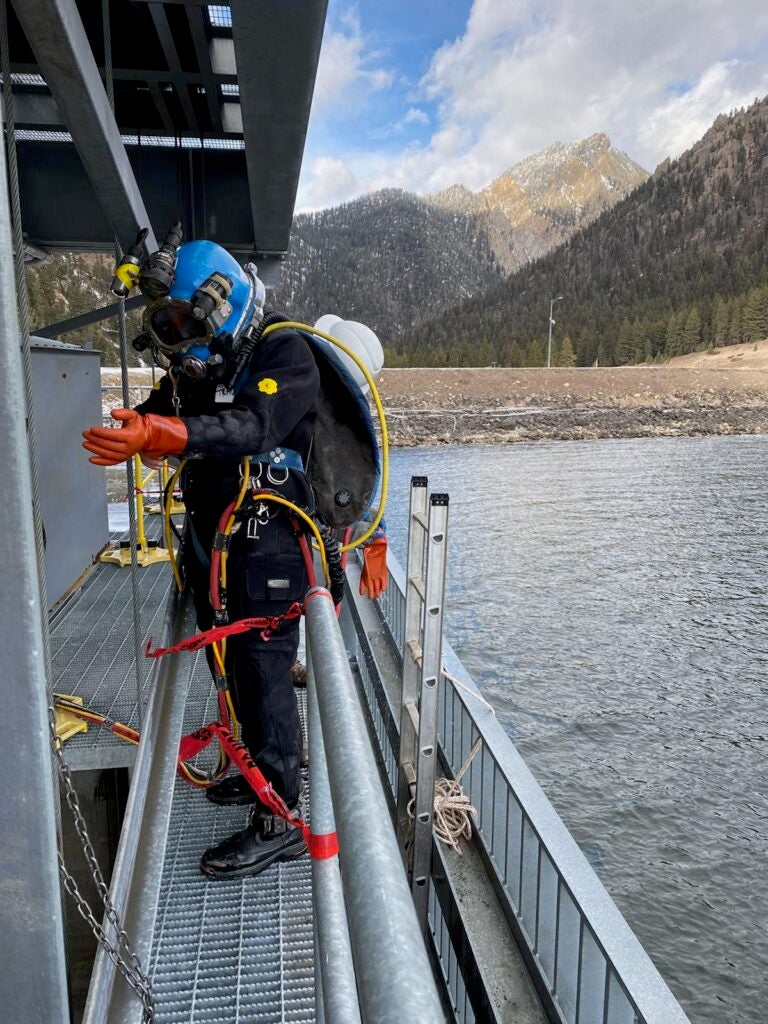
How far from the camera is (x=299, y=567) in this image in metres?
2.69

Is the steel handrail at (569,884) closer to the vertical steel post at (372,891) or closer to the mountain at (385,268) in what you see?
the vertical steel post at (372,891)

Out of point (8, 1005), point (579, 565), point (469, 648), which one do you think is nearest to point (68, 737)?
point (8, 1005)

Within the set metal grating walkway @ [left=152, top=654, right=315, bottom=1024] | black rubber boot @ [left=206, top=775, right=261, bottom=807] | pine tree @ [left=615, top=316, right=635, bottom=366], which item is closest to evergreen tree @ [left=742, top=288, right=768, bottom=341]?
pine tree @ [left=615, top=316, right=635, bottom=366]

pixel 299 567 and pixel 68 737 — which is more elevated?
pixel 299 567

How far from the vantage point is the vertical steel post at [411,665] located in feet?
15.4

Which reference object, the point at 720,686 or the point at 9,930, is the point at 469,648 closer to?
the point at 720,686

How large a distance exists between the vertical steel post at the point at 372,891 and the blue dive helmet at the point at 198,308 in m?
1.68

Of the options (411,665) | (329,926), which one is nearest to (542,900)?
(411,665)

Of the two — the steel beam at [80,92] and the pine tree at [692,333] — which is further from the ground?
the pine tree at [692,333]

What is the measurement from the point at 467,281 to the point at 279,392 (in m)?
190

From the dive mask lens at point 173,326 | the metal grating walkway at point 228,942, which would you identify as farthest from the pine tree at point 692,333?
the dive mask lens at point 173,326

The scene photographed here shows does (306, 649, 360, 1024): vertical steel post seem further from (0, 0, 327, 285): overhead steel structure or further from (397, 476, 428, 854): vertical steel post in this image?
(397, 476, 428, 854): vertical steel post

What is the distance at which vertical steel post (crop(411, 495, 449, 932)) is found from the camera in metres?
4.05

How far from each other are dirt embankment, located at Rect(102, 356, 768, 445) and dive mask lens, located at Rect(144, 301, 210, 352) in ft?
153
